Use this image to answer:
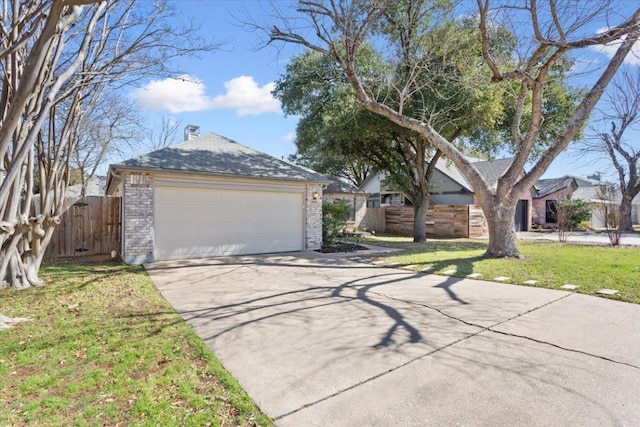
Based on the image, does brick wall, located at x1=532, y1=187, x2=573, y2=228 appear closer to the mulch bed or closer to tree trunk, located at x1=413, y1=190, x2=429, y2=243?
tree trunk, located at x1=413, y1=190, x2=429, y2=243

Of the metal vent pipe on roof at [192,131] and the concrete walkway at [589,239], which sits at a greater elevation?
the metal vent pipe on roof at [192,131]

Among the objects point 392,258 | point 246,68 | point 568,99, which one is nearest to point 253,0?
point 246,68

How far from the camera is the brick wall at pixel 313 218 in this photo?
447 inches

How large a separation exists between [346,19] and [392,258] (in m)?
6.25

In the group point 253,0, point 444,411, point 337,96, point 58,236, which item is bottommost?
point 444,411

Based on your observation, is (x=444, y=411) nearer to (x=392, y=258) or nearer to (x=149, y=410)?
(x=149, y=410)

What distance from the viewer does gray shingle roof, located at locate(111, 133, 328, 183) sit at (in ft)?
29.8

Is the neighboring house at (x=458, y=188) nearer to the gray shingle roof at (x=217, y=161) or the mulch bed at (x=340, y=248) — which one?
the mulch bed at (x=340, y=248)

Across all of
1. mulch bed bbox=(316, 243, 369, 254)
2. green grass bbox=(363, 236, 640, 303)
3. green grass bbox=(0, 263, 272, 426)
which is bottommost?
green grass bbox=(0, 263, 272, 426)

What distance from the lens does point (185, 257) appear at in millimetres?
9422

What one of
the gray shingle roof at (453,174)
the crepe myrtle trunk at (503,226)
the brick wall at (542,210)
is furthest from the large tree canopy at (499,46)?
the brick wall at (542,210)

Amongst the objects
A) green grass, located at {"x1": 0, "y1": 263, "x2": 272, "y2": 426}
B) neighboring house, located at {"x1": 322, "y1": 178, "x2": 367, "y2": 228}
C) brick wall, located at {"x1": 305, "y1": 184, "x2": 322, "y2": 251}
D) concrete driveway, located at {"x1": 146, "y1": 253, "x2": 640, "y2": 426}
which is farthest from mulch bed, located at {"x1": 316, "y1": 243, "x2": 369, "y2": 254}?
neighboring house, located at {"x1": 322, "y1": 178, "x2": 367, "y2": 228}

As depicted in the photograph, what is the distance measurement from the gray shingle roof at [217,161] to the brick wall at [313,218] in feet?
1.33

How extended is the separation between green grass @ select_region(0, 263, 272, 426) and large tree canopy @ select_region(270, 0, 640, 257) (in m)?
7.69
